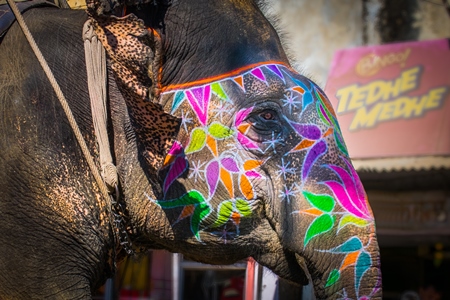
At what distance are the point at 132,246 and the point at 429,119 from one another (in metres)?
5.72

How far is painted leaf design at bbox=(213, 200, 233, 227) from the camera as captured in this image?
8.75ft

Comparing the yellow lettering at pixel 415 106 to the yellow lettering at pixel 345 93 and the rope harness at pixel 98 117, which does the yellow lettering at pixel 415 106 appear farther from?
the rope harness at pixel 98 117

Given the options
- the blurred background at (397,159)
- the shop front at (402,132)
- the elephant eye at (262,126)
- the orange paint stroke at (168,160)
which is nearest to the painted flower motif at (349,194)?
the elephant eye at (262,126)

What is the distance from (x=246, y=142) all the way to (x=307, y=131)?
216mm

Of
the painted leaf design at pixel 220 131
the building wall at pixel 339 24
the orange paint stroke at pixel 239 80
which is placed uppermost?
the building wall at pixel 339 24

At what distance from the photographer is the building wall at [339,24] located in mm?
10562

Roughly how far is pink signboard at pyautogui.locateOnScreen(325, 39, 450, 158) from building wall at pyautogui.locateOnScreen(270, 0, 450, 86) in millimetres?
2021

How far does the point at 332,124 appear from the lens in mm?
2760

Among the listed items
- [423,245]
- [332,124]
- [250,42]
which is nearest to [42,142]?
[250,42]

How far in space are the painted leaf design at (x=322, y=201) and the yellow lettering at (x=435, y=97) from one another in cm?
576

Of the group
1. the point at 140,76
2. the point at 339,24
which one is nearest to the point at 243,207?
the point at 140,76

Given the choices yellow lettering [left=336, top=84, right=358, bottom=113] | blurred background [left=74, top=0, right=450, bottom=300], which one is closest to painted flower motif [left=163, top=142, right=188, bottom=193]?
blurred background [left=74, top=0, right=450, bottom=300]

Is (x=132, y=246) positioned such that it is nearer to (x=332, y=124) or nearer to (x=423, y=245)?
(x=332, y=124)

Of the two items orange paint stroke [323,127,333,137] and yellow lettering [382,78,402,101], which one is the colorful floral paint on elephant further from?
yellow lettering [382,78,402,101]
